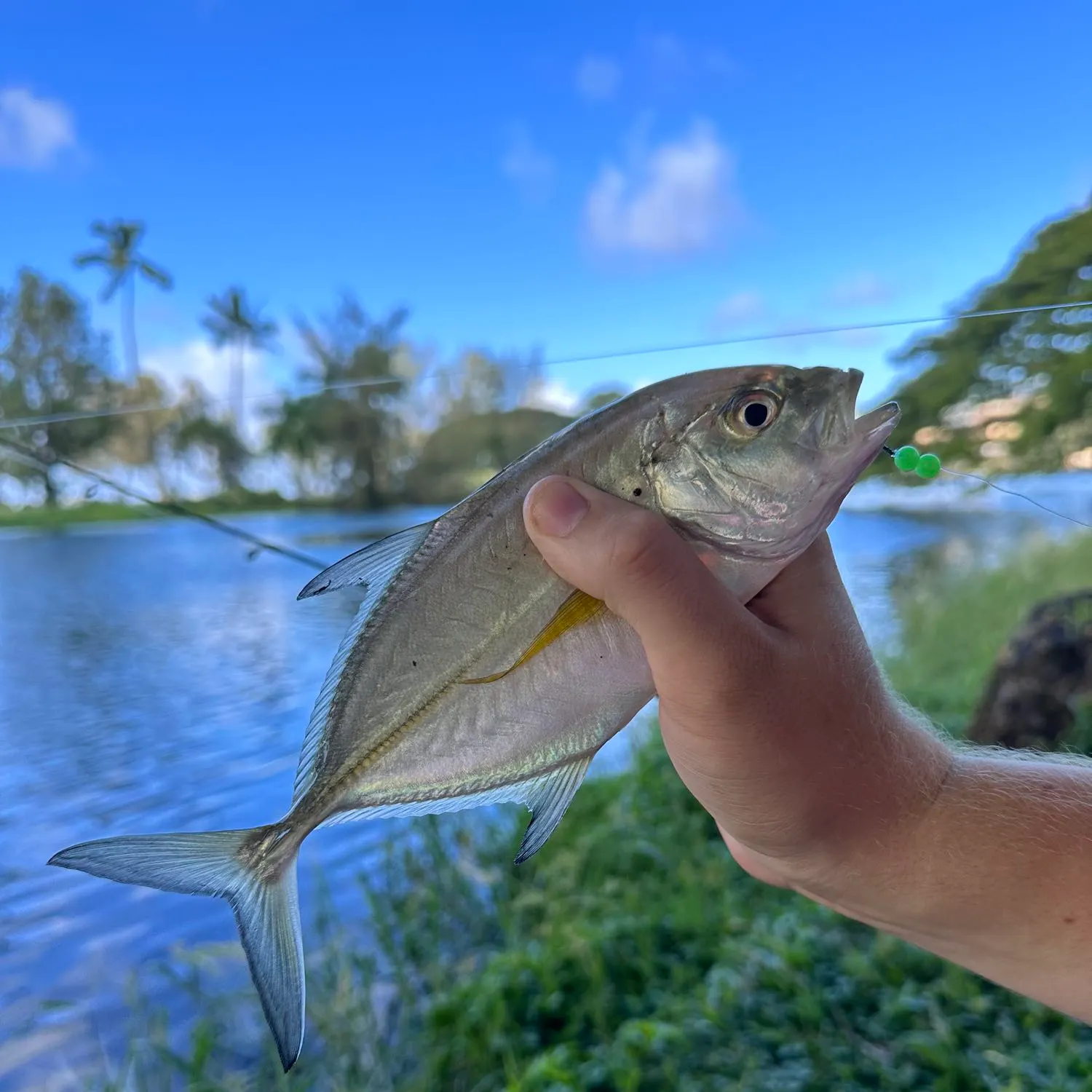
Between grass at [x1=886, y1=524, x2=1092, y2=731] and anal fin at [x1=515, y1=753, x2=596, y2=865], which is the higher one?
anal fin at [x1=515, y1=753, x2=596, y2=865]

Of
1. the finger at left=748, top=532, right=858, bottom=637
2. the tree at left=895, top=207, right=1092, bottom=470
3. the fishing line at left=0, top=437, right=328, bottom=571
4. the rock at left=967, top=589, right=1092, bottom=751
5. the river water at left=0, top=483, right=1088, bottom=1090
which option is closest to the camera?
the finger at left=748, top=532, right=858, bottom=637

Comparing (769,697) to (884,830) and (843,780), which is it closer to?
(843,780)

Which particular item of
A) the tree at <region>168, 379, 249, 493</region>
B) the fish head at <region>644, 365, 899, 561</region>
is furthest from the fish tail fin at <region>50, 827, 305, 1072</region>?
the tree at <region>168, 379, 249, 493</region>

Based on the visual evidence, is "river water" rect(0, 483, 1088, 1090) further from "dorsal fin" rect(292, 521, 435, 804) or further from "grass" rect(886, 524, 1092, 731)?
"grass" rect(886, 524, 1092, 731)

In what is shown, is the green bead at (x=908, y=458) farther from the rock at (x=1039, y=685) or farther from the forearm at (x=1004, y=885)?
the rock at (x=1039, y=685)

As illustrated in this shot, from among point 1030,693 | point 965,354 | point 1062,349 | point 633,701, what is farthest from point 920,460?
point 1062,349

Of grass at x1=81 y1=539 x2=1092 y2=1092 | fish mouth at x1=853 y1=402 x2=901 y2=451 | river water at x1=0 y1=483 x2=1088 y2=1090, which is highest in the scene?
fish mouth at x1=853 y1=402 x2=901 y2=451

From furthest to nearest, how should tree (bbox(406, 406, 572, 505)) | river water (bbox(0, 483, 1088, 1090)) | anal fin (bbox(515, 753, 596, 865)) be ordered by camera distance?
tree (bbox(406, 406, 572, 505))
river water (bbox(0, 483, 1088, 1090))
anal fin (bbox(515, 753, 596, 865))
